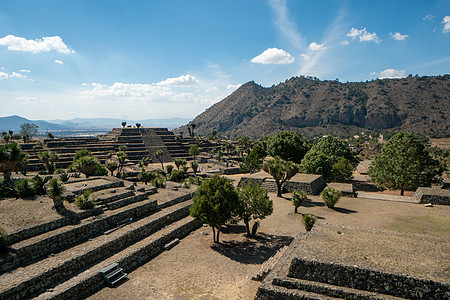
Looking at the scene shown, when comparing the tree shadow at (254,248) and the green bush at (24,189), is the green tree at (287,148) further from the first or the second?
the green bush at (24,189)

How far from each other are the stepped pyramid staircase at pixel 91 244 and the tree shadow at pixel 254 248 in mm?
4144

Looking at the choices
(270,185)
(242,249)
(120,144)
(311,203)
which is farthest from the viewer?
(120,144)

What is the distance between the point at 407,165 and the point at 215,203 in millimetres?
26611

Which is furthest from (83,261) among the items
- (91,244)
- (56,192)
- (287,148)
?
(287,148)

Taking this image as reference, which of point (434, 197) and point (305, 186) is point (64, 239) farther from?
point (434, 197)

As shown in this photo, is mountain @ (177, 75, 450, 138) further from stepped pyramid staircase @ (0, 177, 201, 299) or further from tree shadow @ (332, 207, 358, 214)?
stepped pyramid staircase @ (0, 177, 201, 299)

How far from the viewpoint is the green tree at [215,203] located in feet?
52.9

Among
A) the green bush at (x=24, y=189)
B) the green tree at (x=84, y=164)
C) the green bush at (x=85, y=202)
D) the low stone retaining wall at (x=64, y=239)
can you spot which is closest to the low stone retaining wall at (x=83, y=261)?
the low stone retaining wall at (x=64, y=239)

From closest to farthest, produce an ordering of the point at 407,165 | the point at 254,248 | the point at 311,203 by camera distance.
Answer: the point at 254,248 → the point at 311,203 → the point at 407,165

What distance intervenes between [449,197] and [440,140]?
119 m

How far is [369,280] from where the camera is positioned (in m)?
9.41

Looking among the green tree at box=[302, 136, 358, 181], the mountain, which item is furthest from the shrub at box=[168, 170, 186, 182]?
the mountain

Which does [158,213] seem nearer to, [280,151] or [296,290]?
[296,290]

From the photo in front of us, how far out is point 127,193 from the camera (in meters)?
20.2
